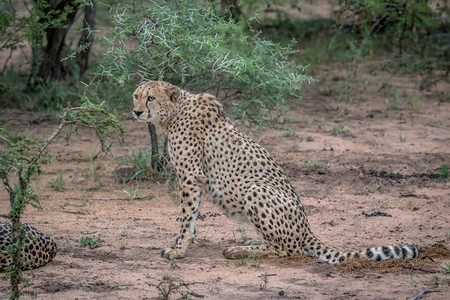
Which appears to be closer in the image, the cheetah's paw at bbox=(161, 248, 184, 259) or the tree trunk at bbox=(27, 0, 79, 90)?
the cheetah's paw at bbox=(161, 248, 184, 259)

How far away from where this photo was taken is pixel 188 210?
6.22 m

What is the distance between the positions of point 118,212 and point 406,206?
2636mm

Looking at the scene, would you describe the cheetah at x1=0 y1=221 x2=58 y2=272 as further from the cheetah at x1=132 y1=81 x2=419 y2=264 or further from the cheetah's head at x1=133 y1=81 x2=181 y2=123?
the cheetah's head at x1=133 y1=81 x2=181 y2=123

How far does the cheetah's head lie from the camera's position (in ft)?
20.7

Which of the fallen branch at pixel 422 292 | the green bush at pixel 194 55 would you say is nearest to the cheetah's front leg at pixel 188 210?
the green bush at pixel 194 55

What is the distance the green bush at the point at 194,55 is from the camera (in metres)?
7.41

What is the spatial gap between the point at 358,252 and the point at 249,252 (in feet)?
2.57

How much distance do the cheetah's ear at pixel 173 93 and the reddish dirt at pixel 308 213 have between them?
44.7 inches

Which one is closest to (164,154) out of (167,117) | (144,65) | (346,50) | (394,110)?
(144,65)

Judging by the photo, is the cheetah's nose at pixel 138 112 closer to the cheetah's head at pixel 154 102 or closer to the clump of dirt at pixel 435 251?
the cheetah's head at pixel 154 102

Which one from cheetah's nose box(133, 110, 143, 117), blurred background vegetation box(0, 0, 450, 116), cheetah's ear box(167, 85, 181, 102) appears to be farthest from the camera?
blurred background vegetation box(0, 0, 450, 116)

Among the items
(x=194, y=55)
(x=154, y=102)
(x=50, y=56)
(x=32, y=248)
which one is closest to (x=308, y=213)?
(x=194, y=55)

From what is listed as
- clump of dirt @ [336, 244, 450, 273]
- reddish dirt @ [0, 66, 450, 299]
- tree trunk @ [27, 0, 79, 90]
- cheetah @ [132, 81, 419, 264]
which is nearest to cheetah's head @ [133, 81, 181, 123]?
cheetah @ [132, 81, 419, 264]

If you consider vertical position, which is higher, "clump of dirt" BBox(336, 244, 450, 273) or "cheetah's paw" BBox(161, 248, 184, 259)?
"clump of dirt" BBox(336, 244, 450, 273)
